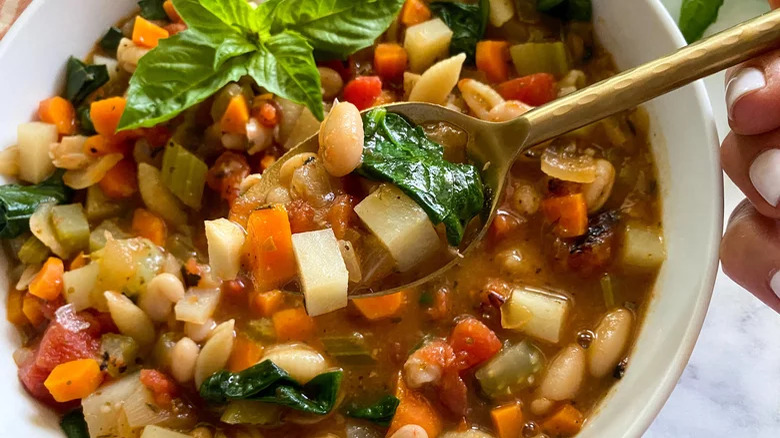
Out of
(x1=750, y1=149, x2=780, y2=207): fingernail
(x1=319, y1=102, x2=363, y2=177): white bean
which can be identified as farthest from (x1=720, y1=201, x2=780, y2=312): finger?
(x1=319, y1=102, x2=363, y2=177): white bean

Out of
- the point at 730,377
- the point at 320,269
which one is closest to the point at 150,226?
the point at 320,269

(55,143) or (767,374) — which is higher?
(55,143)

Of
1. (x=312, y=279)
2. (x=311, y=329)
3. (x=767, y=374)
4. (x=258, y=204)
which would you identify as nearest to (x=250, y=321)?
(x=311, y=329)

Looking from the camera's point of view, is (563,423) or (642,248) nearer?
(563,423)

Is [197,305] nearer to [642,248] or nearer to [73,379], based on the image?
[73,379]

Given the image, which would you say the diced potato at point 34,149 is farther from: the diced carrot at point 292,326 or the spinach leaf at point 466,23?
the spinach leaf at point 466,23

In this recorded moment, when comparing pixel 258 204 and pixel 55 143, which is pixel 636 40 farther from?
pixel 55 143

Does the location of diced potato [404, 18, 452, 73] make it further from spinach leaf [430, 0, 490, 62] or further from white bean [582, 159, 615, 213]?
white bean [582, 159, 615, 213]

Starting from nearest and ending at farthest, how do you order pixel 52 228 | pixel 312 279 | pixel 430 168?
1. pixel 312 279
2. pixel 430 168
3. pixel 52 228
